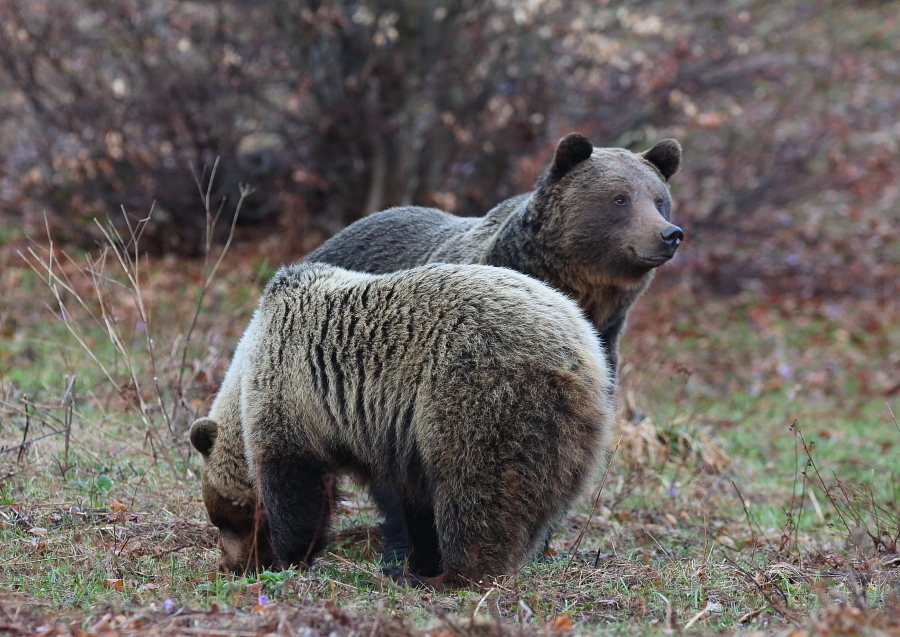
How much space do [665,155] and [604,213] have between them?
0.77 m

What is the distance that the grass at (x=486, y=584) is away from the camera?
4359mm

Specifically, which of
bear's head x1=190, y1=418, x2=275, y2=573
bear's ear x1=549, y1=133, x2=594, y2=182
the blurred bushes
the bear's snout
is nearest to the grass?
bear's head x1=190, y1=418, x2=275, y2=573

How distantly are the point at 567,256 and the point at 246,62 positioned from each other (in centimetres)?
847

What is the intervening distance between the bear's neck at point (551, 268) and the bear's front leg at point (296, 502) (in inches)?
71.6

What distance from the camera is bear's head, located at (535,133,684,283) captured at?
609 cm

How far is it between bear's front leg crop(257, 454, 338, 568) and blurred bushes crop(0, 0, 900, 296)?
Result: 8456 mm

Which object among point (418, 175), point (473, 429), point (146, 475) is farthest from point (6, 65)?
point (473, 429)

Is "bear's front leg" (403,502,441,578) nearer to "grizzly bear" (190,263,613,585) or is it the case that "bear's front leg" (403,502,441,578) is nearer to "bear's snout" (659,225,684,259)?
"grizzly bear" (190,263,613,585)

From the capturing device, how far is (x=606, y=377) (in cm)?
507

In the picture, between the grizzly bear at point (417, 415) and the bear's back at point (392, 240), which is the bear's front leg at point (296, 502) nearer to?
the grizzly bear at point (417, 415)

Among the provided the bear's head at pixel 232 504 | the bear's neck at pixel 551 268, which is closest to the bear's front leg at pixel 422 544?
the bear's head at pixel 232 504

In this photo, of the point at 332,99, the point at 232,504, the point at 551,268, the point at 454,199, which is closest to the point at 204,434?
the point at 232,504

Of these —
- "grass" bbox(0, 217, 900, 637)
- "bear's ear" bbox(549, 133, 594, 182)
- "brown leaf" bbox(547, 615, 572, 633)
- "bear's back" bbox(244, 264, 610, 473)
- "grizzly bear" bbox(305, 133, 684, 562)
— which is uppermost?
"bear's ear" bbox(549, 133, 594, 182)

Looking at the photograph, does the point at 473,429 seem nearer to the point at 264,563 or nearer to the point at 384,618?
the point at 384,618
